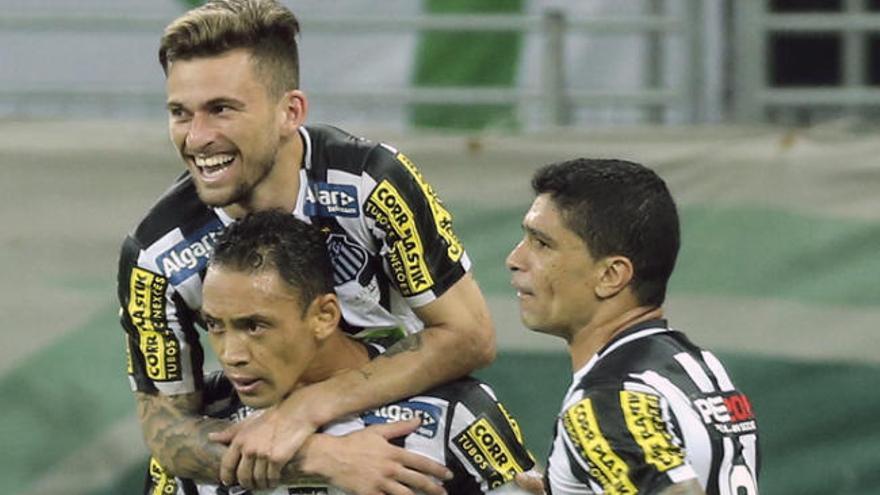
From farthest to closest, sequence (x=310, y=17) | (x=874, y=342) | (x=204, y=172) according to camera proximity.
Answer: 1. (x=310, y=17)
2. (x=874, y=342)
3. (x=204, y=172)

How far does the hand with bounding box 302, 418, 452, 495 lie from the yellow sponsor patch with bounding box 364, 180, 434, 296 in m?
0.31

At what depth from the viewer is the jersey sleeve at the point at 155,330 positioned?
4.16 meters

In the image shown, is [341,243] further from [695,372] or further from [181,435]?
[695,372]

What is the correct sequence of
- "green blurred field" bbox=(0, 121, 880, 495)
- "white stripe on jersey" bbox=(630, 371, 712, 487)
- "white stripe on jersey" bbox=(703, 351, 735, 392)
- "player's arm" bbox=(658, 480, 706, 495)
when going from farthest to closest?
1. "green blurred field" bbox=(0, 121, 880, 495)
2. "white stripe on jersey" bbox=(703, 351, 735, 392)
3. "white stripe on jersey" bbox=(630, 371, 712, 487)
4. "player's arm" bbox=(658, 480, 706, 495)

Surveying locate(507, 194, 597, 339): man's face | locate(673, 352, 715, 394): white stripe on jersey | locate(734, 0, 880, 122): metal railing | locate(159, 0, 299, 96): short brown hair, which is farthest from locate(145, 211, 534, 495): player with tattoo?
locate(734, 0, 880, 122): metal railing

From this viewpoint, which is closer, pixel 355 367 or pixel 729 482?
pixel 729 482

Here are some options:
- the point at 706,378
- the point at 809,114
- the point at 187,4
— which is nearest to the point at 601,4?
the point at 809,114

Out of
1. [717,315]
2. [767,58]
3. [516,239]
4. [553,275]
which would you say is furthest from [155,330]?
[767,58]

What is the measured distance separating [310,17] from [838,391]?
2.07 m

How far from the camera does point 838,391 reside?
627cm

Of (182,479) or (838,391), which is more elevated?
(182,479)

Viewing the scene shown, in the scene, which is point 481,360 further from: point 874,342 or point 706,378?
point 874,342

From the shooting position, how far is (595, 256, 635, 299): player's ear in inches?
143

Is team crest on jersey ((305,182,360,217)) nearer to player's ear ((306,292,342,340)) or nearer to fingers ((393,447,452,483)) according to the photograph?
player's ear ((306,292,342,340))
